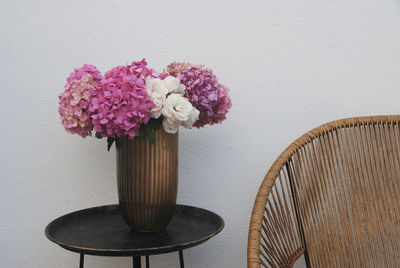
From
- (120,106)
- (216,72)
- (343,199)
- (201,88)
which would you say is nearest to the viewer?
(120,106)

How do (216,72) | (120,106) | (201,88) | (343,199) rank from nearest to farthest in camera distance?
(120,106) < (201,88) < (343,199) < (216,72)

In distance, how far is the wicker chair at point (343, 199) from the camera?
3.10ft

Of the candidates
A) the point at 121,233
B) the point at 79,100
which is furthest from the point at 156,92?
the point at 121,233

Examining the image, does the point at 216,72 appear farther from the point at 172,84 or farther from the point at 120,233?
the point at 120,233

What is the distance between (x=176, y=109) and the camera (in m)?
0.74

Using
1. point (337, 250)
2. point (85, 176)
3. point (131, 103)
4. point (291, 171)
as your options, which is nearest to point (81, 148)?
point (85, 176)

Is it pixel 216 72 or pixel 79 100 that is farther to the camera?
pixel 216 72

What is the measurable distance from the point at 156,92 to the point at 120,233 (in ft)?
1.18

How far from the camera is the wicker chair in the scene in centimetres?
94

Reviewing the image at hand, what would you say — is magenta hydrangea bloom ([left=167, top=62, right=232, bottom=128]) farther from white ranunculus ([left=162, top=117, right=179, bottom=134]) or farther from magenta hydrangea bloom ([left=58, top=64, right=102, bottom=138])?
magenta hydrangea bloom ([left=58, top=64, right=102, bottom=138])

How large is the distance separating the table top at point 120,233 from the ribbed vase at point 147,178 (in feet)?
0.17

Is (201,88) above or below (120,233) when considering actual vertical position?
above

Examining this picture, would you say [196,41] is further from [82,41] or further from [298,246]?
[298,246]

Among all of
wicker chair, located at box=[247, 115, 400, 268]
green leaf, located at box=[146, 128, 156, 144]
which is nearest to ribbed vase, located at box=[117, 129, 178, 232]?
green leaf, located at box=[146, 128, 156, 144]
